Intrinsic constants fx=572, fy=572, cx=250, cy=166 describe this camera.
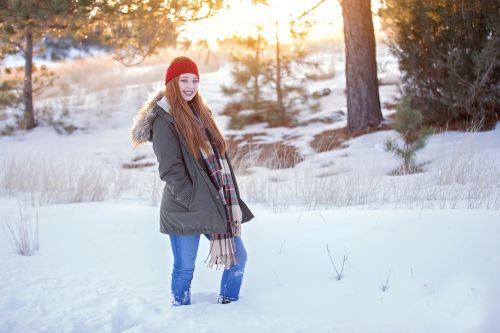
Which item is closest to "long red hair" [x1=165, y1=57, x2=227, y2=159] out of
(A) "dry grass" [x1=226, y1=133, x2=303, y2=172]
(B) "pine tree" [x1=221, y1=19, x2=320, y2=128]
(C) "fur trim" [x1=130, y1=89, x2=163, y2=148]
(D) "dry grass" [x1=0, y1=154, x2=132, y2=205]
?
(C) "fur trim" [x1=130, y1=89, x2=163, y2=148]

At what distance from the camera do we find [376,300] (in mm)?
3416

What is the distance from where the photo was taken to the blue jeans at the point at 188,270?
3.28m

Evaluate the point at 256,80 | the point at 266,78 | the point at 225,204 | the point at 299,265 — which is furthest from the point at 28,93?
the point at 225,204

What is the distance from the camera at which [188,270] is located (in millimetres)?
3346

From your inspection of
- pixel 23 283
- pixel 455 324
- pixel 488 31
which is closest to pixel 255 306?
pixel 455 324

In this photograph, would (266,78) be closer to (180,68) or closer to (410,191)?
(410,191)

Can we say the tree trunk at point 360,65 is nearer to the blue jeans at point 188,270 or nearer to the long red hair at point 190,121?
the long red hair at point 190,121

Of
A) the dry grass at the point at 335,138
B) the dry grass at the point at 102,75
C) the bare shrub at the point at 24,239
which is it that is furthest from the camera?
the dry grass at the point at 102,75

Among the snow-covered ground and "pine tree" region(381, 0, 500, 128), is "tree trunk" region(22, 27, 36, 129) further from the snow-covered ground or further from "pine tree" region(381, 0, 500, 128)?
"pine tree" region(381, 0, 500, 128)

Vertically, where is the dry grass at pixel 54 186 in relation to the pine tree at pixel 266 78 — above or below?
below

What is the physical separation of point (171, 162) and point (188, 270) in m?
0.68

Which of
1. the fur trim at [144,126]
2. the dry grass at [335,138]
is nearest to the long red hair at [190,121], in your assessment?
the fur trim at [144,126]

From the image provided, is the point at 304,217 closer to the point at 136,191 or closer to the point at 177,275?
the point at 177,275

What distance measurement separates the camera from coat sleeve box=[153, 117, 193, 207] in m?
3.09
